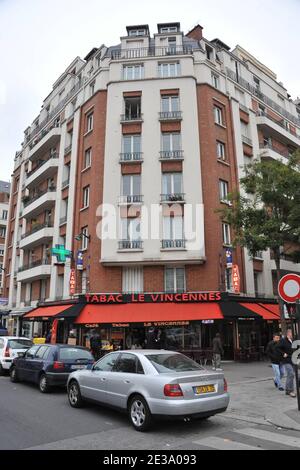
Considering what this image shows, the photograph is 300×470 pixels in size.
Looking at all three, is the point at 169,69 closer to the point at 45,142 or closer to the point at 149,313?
the point at 45,142

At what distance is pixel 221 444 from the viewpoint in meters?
5.98

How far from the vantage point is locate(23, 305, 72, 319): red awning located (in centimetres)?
2153

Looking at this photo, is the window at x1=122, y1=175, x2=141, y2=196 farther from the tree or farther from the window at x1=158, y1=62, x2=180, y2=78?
the window at x1=158, y1=62, x2=180, y2=78

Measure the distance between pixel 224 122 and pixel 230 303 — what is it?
1242 centimetres

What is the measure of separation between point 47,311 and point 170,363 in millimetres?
16547

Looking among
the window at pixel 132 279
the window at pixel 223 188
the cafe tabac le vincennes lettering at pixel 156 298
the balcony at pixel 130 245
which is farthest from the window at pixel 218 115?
the cafe tabac le vincennes lettering at pixel 156 298

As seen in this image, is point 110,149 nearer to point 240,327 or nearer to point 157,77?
point 157,77

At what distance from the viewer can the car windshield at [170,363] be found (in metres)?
7.32

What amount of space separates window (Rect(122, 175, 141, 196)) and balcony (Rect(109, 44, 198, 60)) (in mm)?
8853

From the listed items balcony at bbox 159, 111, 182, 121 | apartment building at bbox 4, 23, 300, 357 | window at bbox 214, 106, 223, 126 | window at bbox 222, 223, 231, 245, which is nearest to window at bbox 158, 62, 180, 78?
apartment building at bbox 4, 23, 300, 357

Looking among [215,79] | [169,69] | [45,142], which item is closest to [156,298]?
[169,69]

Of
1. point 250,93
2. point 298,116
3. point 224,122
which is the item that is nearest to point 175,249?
point 224,122

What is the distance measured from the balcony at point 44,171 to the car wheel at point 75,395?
21813 millimetres

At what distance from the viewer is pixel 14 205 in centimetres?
3822
